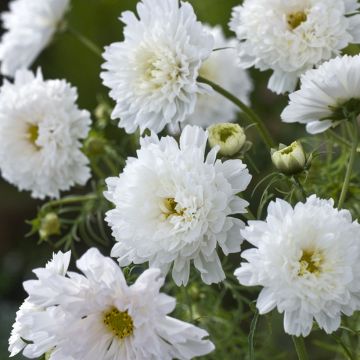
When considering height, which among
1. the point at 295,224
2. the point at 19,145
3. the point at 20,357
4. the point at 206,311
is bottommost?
the point at 20,357

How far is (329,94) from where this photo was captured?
51cm

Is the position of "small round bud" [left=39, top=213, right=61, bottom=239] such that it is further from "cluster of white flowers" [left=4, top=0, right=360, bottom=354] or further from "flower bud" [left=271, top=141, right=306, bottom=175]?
"flower bud" [left=271, top=141, right=306, bottom=175]

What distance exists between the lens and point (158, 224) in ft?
1.57

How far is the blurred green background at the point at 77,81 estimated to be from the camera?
4.58 ft

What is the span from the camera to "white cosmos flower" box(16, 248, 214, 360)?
0.42m

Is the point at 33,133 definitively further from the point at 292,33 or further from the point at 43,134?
the point at 292,33

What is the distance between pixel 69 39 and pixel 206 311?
1131 mm

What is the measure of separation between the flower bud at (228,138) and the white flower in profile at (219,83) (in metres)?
0.31

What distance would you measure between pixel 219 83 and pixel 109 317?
43cm

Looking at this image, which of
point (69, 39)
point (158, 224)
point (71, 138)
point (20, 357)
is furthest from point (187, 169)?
point (69, 39)

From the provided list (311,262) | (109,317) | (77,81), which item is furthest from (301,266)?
(77,81)

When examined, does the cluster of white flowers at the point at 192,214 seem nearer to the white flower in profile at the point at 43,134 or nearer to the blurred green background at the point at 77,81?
the white flower in profile at the point at 43,134

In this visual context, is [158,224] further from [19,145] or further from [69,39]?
[69,39]

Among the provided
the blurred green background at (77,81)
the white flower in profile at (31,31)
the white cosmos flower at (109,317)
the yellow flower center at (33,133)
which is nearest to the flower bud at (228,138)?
the white cosmos flower at (109,317)
